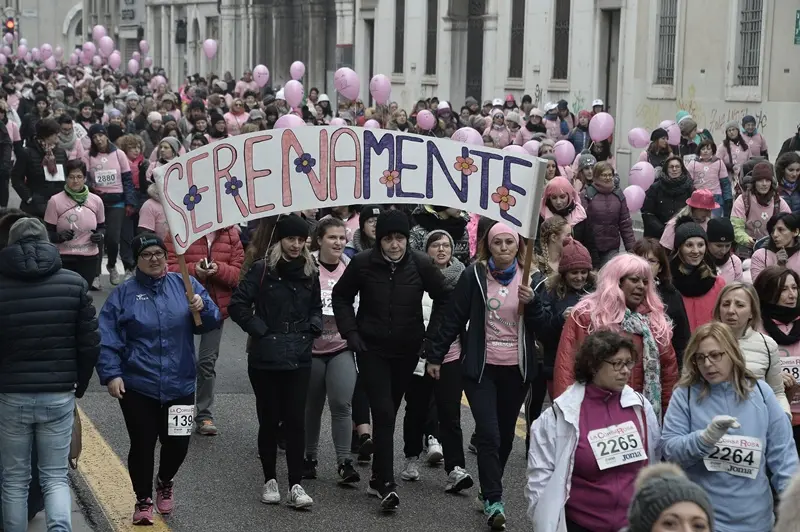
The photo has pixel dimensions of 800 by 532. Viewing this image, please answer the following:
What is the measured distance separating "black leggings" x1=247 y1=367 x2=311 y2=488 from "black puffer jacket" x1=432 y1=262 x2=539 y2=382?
75cm

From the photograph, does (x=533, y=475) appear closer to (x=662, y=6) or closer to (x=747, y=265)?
(x=747, y=265)

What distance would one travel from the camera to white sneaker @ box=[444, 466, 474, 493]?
8594mm

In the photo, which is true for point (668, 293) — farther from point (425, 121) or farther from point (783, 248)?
point (425, 121)

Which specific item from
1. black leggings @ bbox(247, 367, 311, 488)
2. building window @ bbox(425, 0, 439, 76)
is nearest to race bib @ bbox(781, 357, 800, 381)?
black leggings @ bbox(247, 367, 311, 488)

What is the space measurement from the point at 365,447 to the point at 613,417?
320 cm

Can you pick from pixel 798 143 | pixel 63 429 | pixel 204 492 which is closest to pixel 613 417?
pixel 63 429

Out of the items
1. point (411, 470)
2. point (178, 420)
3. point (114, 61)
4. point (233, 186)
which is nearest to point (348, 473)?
point (411, 470)

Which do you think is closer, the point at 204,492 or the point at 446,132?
the point at 204,492

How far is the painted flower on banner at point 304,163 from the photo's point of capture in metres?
8.34

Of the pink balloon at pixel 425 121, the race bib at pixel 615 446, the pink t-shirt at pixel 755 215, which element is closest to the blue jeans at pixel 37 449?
the race bib at pixel 615 446

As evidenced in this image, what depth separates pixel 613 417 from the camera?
6066 mm

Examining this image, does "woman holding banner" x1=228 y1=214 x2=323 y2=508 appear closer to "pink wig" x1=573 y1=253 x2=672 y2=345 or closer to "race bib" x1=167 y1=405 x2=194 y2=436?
"race bib" x1=167 y1=405 x2=194 y2=436

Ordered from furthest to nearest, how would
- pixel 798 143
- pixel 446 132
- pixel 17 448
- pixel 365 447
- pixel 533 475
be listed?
pixel 446 132
pixel 798 143
pixel 365 447
pixel 17 448
pixel 533 475

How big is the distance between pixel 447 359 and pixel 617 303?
178cm
